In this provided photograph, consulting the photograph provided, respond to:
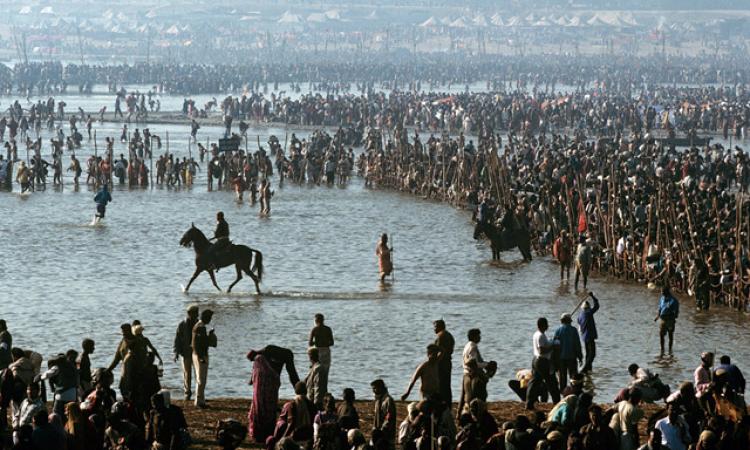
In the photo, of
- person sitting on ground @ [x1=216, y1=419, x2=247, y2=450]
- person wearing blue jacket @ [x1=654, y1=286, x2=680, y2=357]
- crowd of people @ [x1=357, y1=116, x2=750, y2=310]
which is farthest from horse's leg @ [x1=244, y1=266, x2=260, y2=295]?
person sitting on ground @ [x1=216, y1=419, x2=247, y2=450]

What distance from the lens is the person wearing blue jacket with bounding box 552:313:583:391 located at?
2131cm

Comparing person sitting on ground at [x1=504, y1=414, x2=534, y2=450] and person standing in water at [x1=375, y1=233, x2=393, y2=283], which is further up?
person sitting on ground at [x1=504, y1=414, x2=534, y2=450]

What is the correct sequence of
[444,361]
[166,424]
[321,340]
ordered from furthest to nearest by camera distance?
[321,340] → [444,361] → [166,424]

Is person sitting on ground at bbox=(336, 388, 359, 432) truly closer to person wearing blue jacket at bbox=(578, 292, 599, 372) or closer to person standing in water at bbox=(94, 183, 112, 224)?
person wearing blue jacket at bbox=(578, 292, 599, 372)

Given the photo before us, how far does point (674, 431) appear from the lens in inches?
655

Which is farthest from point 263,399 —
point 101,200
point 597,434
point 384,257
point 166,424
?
point 101,200

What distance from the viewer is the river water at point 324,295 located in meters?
25.1

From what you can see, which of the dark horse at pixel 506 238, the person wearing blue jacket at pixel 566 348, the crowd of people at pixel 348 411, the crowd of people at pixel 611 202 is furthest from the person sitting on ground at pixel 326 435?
the dark horse at pixel 506 238

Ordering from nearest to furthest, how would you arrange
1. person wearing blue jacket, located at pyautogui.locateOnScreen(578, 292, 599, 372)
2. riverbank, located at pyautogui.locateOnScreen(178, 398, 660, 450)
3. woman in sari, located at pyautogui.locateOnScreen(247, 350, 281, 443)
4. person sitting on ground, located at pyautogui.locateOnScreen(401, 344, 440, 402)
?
woman in sari, located at pyautogui.locateOnScreen(247, 350, 281, 443) → riverbank, located at pyautogui.locateOnScreen(178, 398, 660, 450) → person sitting on ground, located at pyautogui.locateOnScreen(401, 344, 440, 402) → person wearing blue jacket, located at pyautogui.locateOnScreen(578, 292, 599, 372)

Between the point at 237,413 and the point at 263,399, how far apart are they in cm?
203

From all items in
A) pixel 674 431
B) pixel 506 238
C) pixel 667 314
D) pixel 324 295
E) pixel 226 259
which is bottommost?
pixel 324 295

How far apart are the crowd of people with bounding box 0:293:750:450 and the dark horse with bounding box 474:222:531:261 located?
1531 centimetres

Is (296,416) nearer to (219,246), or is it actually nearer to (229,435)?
(229,435)

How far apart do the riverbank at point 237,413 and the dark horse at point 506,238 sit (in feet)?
49.3
